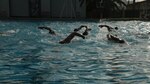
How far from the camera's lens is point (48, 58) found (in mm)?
8273

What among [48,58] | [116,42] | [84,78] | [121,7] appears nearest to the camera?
[84,78]

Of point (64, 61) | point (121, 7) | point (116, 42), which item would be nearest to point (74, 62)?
point (64, 61)

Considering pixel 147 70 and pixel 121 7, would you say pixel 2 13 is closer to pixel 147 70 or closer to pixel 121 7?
pixel 121 7

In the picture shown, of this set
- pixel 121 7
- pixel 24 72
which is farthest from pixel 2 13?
pixel 24 72

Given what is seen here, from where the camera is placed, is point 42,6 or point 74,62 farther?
point 42,6

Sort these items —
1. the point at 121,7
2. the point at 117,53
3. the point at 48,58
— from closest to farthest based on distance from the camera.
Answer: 1. the point at 48,58
2. the point at 117,53
3. the point at 121,7

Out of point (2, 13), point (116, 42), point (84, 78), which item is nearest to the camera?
point (84, 78)

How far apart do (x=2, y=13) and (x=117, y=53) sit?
1078 inches

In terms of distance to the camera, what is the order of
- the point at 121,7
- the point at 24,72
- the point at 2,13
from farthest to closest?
1. the point at 121,7
2. the point at 2,13
3. the point at 24,72

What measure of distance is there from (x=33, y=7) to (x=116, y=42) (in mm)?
25459

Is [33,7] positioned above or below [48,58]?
below

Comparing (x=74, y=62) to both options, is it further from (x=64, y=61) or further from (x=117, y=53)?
(x=117, y=53)

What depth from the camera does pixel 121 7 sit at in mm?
39688

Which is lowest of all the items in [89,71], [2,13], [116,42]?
[2,13]
